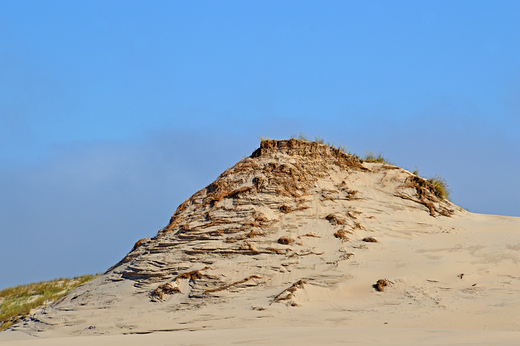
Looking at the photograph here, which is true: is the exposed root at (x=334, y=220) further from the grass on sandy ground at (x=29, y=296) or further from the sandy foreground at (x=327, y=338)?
the grass on sandy ground at (x=29, y=296)

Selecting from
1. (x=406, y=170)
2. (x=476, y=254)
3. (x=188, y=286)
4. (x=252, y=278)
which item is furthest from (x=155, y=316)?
(x=406, y=170)

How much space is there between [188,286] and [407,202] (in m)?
5.89

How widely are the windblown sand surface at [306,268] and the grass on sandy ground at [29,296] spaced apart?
170 inches

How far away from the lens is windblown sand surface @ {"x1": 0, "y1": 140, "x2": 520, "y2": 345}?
686 cm

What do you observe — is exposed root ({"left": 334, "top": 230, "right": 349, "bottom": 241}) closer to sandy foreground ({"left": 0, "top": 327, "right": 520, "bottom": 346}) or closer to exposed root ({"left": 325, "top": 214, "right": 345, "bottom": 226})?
exposed root ({"left": 325, "top": 214, "right": 345, "bottom": 226})

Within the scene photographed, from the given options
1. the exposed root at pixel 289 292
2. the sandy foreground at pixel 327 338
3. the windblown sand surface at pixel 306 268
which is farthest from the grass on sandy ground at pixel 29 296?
the exposed root at pixel 289 292

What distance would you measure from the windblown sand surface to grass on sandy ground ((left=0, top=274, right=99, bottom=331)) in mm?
4327

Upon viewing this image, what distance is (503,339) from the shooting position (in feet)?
15.6

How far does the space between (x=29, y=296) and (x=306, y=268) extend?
11.2 metres

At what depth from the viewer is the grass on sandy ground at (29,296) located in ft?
44.2

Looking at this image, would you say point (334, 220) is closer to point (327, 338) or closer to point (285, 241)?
point (285, 241)

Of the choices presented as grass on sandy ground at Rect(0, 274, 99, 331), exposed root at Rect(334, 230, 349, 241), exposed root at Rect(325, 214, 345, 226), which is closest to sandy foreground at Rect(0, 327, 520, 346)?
exposed root at Rect(334, 230, 349, 241)

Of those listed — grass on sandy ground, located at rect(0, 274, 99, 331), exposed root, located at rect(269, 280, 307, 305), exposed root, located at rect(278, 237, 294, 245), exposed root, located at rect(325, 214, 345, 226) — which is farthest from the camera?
grass on sandy ground, located at rect(0, 274, 99, 331)

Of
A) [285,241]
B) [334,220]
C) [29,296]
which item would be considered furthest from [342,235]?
[29,296]
